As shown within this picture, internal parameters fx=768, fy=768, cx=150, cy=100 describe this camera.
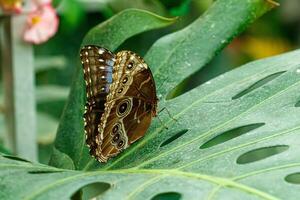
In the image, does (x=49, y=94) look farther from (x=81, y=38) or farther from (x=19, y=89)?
(x=81, y=38)

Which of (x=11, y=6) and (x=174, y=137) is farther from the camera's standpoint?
(x=11, y=6)

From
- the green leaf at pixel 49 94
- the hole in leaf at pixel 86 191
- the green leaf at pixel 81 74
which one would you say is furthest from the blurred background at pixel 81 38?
the green leaf at pixel 81 74

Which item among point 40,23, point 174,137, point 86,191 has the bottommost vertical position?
point 86,191

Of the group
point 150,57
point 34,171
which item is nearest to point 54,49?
point 150,57

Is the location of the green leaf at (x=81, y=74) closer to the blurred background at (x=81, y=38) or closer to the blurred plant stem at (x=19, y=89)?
the blurred plant stem at (x=19, y=89)

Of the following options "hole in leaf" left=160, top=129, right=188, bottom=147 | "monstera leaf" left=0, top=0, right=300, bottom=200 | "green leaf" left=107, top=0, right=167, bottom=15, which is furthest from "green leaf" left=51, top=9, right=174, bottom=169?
"green leaf" left=107, top=0, right=167, bottom=15

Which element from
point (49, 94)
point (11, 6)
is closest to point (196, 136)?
point (11, 6)

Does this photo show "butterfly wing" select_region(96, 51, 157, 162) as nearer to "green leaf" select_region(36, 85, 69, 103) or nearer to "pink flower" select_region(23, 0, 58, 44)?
"pink flower" select_region(23, 0, 58, 44)
